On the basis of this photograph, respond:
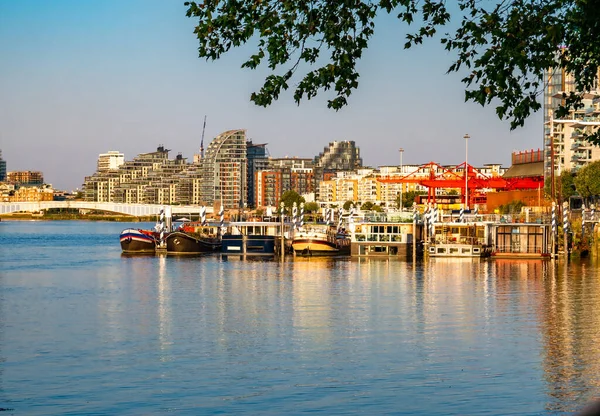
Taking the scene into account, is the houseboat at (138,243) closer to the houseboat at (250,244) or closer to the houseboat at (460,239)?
the houseboat at (250,244)

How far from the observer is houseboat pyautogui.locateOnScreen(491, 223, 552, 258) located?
79875 millimetres

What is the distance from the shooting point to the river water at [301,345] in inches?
906

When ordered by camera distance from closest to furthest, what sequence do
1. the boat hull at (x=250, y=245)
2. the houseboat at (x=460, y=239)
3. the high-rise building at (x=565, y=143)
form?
1. the houseboat at (x=460, y=239)
2. the boat hull at (x=250, y=245)
3. the high-rise building at (x=565, y=143)

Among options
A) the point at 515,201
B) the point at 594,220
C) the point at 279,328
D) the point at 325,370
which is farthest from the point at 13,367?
the point at 515,201

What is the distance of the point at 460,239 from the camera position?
274 feet

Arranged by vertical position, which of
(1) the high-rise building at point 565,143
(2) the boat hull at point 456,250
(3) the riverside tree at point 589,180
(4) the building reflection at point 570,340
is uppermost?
(1) the high-rise building at point 565,143

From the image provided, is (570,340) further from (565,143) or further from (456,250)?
(565,143)

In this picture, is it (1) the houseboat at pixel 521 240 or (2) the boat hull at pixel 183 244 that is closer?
(1) the houseboat at pixel 521 240

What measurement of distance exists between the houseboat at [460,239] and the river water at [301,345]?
726 inches

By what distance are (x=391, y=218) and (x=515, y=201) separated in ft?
175

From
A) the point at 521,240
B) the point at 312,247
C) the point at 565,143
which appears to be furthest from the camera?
the point at 565,143

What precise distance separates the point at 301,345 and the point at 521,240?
53.0 meters

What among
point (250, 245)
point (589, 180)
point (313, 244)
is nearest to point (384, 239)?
point (313, 244)

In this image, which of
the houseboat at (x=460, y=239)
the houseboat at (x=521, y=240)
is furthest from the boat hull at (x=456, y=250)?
the houseboat at (x=521, y=240)
